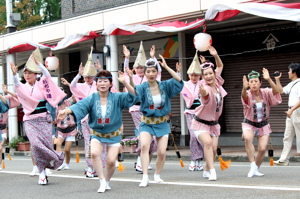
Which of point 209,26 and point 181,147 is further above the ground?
point 209,26

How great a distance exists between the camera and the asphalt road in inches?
250

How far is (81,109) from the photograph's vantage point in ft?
23.1

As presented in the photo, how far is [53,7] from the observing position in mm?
37938

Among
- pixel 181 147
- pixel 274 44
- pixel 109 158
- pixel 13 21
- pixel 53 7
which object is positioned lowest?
pixel 181 147

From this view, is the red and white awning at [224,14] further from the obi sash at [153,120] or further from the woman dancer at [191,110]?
the obi sash at [153,120]

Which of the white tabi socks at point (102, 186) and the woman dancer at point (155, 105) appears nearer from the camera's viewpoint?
the white tabi socks at point (102, 186)

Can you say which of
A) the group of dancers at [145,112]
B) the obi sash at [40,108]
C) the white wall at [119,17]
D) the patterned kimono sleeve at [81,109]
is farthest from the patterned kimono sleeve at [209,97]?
the white wall at [119,17]

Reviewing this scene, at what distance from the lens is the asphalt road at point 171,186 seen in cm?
635

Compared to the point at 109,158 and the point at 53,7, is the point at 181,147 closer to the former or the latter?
the point at 109,158

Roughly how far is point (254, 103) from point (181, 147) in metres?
8.03

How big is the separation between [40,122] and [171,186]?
2778mm

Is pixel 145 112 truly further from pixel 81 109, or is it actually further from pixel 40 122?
pixel 40 122

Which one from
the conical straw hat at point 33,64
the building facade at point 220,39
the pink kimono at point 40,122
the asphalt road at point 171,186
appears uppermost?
the building facade at point 220,39

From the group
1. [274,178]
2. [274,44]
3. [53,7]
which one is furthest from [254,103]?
[53,7]
